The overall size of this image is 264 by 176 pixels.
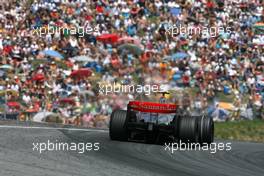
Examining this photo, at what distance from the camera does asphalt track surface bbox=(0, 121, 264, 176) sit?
10.4 m

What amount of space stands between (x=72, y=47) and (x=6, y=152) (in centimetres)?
1536

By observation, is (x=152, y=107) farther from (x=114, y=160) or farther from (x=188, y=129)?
(x=114, y=160)

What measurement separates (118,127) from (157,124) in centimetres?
92

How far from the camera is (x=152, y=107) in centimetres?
1540

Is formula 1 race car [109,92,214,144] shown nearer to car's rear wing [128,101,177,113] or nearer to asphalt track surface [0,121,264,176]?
car's rear wing [128,101,177,113]

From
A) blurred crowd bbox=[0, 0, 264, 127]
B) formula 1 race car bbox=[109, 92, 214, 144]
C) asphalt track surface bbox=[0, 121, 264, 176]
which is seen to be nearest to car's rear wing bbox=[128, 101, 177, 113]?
formula 1 race car bbox=[109, 92, 214, 144]

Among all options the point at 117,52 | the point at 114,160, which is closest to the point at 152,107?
the point at 114,160

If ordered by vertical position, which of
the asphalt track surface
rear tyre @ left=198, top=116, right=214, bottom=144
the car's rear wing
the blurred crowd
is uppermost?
the blurred crowd

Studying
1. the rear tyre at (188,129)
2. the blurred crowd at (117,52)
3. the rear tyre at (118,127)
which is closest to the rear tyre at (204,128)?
the rear tyre at (188,129)

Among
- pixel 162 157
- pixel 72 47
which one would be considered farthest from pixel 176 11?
pixel 162 157

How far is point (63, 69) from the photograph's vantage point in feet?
83.4

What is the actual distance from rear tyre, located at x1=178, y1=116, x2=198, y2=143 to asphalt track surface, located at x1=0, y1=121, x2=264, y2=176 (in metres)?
0.71

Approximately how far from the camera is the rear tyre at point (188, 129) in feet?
50.1

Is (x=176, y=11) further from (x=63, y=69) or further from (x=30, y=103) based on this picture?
(x=30, y=103)
